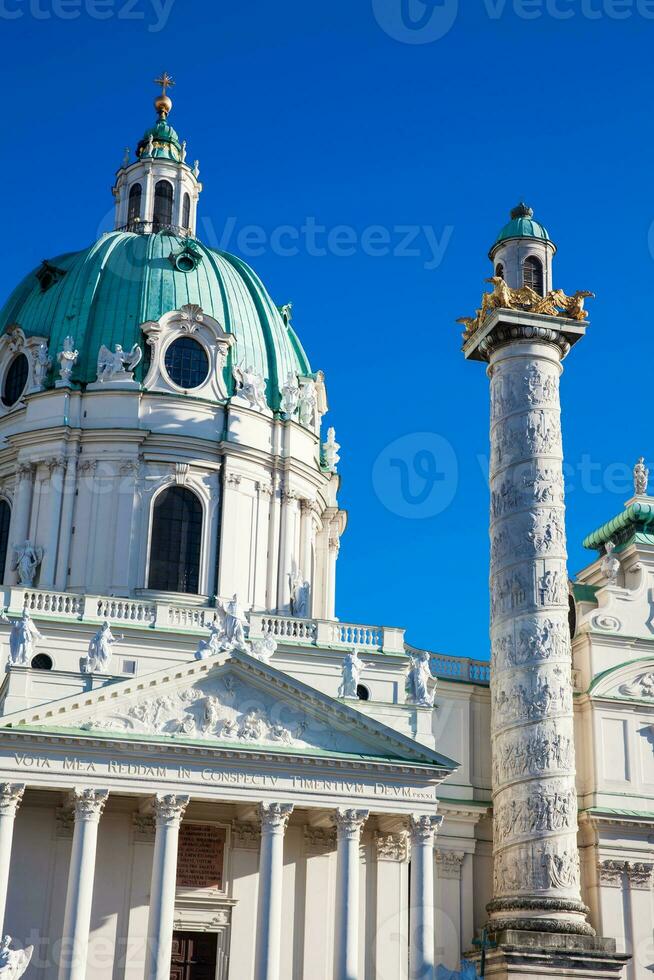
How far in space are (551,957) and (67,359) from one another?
2572 cm

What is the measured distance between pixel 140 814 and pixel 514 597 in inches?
458

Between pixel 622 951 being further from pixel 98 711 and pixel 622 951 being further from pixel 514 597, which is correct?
pixel 98 711

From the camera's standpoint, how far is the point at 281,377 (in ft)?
169

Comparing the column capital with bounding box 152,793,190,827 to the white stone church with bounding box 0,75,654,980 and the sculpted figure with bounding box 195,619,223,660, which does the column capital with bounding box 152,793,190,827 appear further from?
the sculpted figure with bounding box 195,619,223,660

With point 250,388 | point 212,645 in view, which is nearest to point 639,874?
point 212,645

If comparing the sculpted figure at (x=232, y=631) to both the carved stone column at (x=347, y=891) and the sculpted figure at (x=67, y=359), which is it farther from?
the sculpted figure at (x=67, y=359)

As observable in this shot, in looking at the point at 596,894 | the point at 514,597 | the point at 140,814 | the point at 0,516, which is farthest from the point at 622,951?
the point at 0,516

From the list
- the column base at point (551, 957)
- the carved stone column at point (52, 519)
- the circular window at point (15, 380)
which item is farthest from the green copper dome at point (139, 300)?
the column base at point (551, 957)

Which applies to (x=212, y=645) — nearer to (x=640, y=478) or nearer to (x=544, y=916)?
(x=544, y=916)

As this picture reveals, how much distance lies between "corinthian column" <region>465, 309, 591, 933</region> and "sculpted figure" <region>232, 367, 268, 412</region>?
11.3 m

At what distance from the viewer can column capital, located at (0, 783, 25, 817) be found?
1357 inches

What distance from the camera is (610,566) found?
48.6 meters

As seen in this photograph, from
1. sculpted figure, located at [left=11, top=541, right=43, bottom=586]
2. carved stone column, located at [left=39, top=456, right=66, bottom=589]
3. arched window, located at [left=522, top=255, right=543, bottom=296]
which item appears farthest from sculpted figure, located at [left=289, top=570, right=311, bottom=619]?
arched window, located at [left=522, top=255, right=543, bottom=296]

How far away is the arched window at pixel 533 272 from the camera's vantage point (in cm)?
4022
